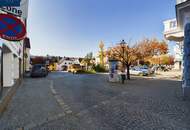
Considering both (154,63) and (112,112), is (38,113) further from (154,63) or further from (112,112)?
(154,63)

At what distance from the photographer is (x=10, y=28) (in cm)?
440

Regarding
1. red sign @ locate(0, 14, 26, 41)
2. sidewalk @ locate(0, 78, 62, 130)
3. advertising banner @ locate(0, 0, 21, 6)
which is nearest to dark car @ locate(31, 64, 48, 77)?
sidewalk @ locate(0, 78, 62, 130)

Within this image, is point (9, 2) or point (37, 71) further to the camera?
point (37, 71)

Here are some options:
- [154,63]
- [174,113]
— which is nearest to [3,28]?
[174,113]

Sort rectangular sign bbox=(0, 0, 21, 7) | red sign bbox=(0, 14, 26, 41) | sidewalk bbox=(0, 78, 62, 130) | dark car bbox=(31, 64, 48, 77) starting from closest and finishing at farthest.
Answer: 1. rectangular sign bbox=(0, 0, 21, 7)
2. red sign bbox=(0, 14, 26, 41)
3. sidewalk bbox=(0, 78, 62, 130)
4. dark car bbox=(31, 64, 48, 77)

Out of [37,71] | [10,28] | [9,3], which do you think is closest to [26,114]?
[10,28]

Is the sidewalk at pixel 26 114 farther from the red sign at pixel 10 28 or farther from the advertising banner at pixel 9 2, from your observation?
the advertising banner at pixel 9 2

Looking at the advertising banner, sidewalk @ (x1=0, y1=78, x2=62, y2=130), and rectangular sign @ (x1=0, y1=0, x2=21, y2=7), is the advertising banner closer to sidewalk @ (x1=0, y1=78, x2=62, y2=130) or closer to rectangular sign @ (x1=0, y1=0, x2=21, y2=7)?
rectangular sign @ (x1=0, y1=0, x2=21, y2=7)

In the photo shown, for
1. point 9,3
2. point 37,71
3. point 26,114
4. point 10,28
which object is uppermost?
point 9,3

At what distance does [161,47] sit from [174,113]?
153ft

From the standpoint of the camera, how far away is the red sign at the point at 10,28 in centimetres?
427

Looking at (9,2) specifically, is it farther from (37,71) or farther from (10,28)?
(37,71)

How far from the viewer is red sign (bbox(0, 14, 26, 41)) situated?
4270 mm

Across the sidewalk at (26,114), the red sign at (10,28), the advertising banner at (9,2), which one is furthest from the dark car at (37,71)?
the advertising banner at (9,2)
